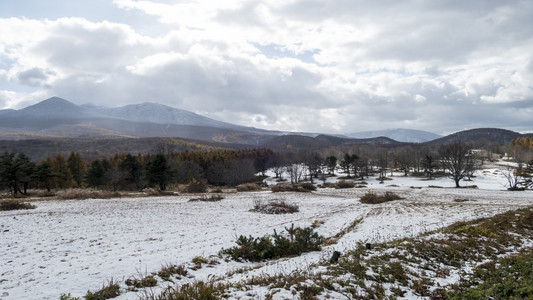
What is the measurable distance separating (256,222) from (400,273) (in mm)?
13628

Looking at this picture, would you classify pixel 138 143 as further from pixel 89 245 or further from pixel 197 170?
pixel 89 245

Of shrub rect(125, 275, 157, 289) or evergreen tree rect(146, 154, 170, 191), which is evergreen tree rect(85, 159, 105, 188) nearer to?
evergreen tree rect(146, 154, 170, 191)

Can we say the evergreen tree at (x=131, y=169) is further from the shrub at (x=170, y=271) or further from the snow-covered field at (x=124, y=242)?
the shrub at (x=170, y=271)

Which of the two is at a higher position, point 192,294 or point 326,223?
point 192,294

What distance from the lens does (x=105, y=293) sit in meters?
7.56

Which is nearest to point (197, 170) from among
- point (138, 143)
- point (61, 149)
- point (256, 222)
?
point (256, 222)

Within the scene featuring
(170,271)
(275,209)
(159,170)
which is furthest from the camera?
(159,170)

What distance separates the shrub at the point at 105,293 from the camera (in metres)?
7.38

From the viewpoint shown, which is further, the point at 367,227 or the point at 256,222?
the point at 256,222

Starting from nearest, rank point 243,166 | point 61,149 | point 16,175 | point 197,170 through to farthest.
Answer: point 16,175, point 197,170, point 243,166, point 61,149

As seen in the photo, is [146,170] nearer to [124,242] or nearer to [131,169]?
[131,169]

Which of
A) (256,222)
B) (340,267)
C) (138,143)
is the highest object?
(138,143)

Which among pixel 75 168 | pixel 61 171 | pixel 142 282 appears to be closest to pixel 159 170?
pixel 61 171

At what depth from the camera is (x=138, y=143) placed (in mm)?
194750
